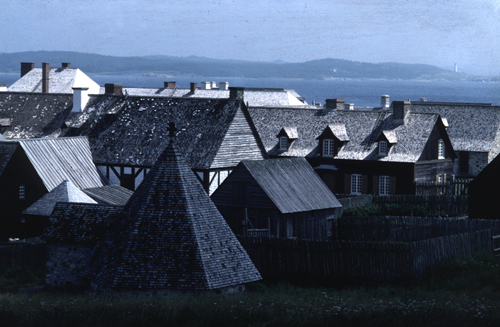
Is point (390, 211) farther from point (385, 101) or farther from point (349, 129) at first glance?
point (385, 101)

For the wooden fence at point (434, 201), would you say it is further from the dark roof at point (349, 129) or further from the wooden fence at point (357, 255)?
the wooden fence at point (357, 255)

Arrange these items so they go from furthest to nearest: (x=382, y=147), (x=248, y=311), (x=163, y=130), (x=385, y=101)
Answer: (x=385, y=101) < (x=382, y=147) < (x=163, y=130) < (x=248, y=311)

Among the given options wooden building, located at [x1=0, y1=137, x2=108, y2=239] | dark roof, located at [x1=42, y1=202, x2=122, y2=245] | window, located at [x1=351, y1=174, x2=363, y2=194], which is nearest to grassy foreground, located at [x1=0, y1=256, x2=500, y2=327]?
dark roof, located at [x1=42, y1=202, x2=122, y2=245]

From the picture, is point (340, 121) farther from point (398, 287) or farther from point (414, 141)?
point (398, 287)

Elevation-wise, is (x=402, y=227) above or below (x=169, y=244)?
below

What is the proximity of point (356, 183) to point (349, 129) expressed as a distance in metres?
4.37

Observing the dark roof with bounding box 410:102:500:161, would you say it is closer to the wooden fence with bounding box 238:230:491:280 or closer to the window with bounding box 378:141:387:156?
the window with bounding box 378:141:387:156

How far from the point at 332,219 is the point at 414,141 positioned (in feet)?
47.1

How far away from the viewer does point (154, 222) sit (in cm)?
2203

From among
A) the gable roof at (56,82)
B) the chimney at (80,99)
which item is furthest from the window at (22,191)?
the gable roof at (56,82)

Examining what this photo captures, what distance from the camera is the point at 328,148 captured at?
5225 cm

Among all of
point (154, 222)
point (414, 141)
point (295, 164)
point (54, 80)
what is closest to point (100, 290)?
point (154, 222)

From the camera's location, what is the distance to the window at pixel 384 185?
164ft

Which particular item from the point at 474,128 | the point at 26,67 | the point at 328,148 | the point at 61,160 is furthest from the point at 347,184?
the point at 26,67
